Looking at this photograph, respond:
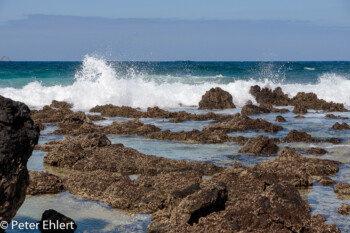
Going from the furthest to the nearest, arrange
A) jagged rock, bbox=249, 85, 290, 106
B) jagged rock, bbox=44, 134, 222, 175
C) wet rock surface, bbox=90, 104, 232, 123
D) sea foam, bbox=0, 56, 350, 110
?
sea foam, bbox=0, 56, 350, 110 < jagged rock, bbox=249, 85, 290, 106 < wet rock surface, bbox=90, 104, 232, 123 < jagged rock, bbox=44, 134, 222, 175

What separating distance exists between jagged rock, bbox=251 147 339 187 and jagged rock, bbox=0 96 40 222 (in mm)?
4138

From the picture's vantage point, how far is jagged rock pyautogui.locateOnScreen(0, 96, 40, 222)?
4.52 m

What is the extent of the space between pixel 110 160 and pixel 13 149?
5.51 metres

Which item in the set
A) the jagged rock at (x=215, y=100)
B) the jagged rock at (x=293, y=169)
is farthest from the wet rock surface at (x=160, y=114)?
the jagged rock at (x=293, y=169)

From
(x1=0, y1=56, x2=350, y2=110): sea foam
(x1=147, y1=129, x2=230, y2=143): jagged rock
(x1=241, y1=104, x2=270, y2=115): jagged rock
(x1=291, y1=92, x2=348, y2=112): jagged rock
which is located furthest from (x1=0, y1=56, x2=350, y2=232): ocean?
(x1=291, y1=92, x2=348, y2=112): jagged rock

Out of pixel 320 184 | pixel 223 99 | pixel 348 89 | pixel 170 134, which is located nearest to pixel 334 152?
pixel 320 184

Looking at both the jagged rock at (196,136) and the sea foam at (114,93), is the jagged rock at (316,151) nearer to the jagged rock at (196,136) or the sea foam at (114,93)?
the jagged rock at (196,136)

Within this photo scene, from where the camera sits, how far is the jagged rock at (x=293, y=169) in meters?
8.19

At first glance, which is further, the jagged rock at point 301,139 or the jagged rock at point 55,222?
the jagged rock at point 301,139

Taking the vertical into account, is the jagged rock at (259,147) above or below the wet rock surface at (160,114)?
above

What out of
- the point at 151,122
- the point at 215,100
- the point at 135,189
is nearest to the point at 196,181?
the point at 135,189

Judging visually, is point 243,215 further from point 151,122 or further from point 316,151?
point 151,122

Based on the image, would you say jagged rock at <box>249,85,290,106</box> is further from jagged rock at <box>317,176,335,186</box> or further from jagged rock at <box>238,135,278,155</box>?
jagged rock at <box>317,176,335,186</box>

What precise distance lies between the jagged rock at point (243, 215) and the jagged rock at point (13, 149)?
186 centimetres
